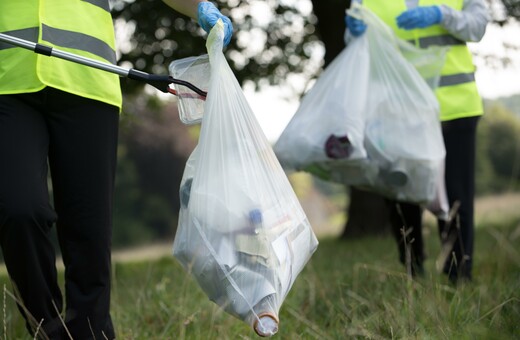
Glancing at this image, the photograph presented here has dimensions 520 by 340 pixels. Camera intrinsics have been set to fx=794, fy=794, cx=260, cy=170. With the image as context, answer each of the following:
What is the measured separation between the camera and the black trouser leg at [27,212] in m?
2.01

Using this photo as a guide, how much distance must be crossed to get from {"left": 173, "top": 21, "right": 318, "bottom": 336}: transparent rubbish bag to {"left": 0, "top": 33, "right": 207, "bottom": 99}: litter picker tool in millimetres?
111

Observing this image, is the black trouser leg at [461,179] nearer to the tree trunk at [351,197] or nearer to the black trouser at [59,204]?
the black trouser at [59,204]

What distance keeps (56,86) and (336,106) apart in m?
1.39

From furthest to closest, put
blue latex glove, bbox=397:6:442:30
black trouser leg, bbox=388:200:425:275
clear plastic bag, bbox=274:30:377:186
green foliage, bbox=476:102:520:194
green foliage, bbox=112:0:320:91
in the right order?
green foliage, bbox=476:102:520:194
green foliage, bbox=112:0:320:91
black trouser leg, bbox=388:200:425:275
blue latex glove, bbox=397:6:442:30
clear plastic bag, bbox=274:30:377:186

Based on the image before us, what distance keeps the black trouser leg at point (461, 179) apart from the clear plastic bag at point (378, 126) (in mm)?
144

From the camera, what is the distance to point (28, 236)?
6.70ft

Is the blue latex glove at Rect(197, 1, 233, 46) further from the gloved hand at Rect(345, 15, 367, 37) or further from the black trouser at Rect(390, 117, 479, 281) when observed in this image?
the black trouser at Rect(390, 117, 479, 281)

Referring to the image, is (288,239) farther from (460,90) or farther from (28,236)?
(460,90)

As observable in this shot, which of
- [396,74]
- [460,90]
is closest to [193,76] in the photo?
[396,74]

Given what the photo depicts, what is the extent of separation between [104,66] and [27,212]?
42cm

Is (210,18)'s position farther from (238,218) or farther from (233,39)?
→ (233,39)

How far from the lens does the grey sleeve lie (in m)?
3.36

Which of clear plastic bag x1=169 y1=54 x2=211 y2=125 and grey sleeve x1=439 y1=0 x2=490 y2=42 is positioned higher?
clear plastic bag x1=169 y1=54 x2=211 y2=125

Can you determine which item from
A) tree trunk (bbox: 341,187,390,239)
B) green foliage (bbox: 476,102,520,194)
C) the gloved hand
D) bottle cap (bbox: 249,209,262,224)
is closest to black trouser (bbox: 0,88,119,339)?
bottle cap (bbox: 249,209,262,224)
